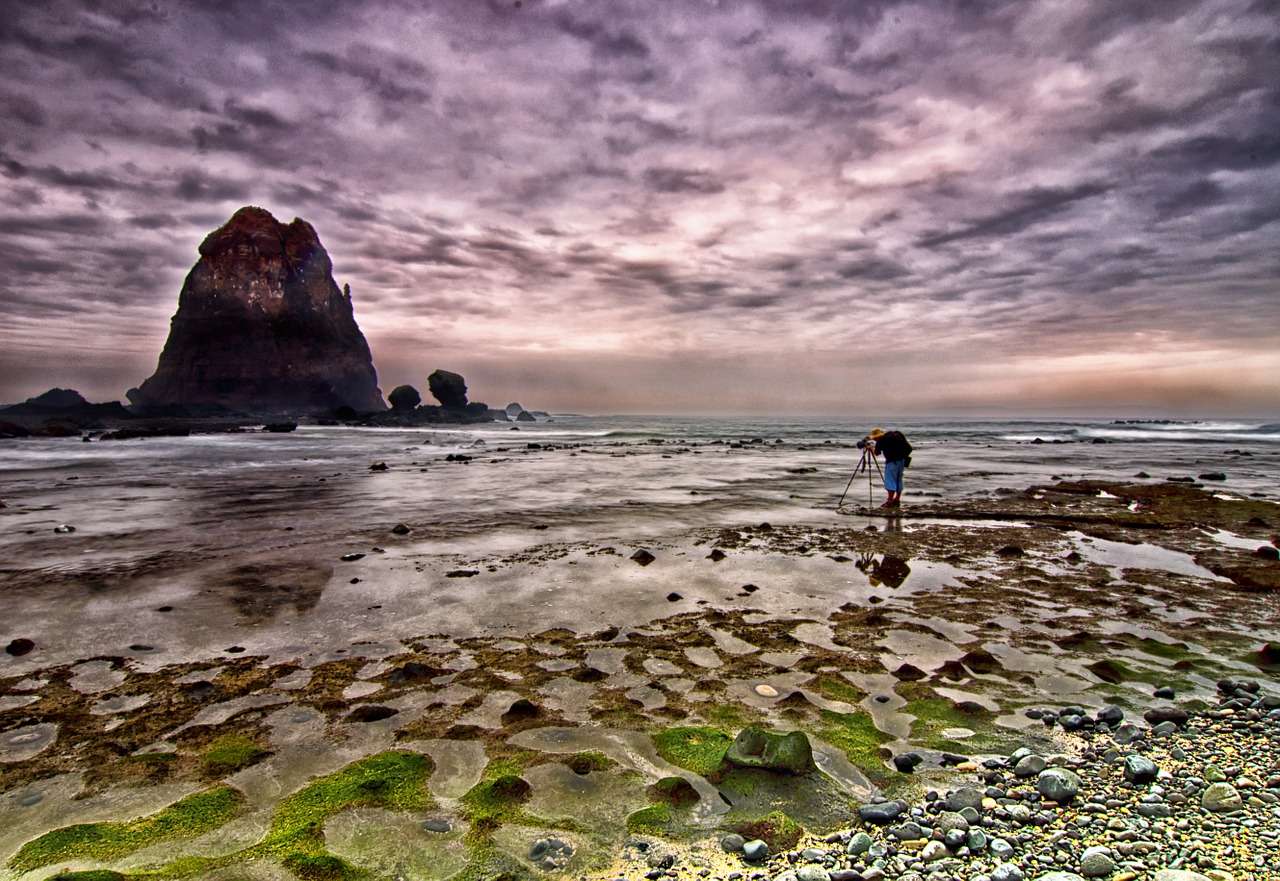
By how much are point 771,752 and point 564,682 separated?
2211 mm

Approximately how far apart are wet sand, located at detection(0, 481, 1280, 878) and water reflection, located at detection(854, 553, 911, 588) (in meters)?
0.07

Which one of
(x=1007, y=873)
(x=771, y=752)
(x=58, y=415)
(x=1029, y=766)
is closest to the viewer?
(x=1007, y=873)

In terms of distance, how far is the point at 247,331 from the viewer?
143 m

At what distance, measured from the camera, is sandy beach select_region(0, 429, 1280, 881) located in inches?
136

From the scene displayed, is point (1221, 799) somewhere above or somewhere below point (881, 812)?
above

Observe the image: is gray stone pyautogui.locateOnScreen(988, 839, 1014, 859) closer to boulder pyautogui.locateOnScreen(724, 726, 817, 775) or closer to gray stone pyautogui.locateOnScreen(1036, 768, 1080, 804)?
gray stone pyautogui.locateOnScreen(1036, 768, 1080, 804)

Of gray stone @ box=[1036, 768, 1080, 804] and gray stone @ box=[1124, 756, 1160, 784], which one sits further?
gray stone @ box=[1124, 756, 1160, 784]

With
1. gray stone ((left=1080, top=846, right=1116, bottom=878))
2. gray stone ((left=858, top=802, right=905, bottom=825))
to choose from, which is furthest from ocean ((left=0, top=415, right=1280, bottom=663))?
gray stone ((left=1080, top=846, right=1116, bottom=878))

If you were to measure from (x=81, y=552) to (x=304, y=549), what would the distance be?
381 cm

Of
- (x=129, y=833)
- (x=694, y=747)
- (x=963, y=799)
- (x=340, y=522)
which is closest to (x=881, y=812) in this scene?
(x=963, y=799)

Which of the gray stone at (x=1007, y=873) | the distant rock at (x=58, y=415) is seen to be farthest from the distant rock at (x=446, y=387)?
the gray stone at (x=1007, y=873)

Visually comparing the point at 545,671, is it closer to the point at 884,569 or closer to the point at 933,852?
the point at 933,852

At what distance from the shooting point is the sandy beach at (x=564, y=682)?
11.3 feet

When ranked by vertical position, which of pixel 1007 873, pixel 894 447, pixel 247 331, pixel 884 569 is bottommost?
pixel 884 569
